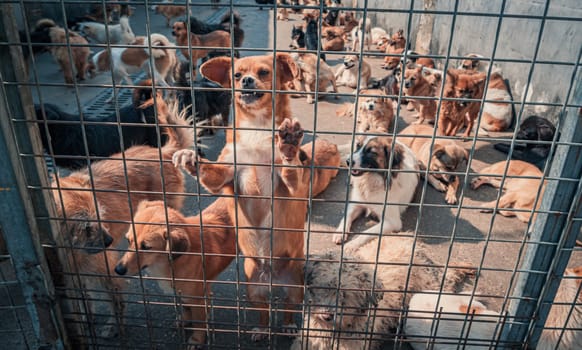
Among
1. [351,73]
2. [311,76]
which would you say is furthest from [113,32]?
[351,73]

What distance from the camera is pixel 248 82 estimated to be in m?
2.78

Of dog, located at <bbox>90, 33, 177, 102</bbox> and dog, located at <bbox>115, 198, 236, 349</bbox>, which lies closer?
dog, located at <bbox>115, 198, 236, 349</bbox>

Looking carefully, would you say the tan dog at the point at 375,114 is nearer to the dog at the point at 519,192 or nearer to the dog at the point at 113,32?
the dog at the point at 519,192

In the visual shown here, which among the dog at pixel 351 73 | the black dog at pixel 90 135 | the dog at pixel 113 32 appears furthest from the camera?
the dog at pixel 113 32

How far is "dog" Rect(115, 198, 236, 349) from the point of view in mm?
2525

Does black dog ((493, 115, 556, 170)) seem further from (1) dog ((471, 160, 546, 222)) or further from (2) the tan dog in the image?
(2) the tan dog

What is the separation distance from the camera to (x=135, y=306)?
3256mm

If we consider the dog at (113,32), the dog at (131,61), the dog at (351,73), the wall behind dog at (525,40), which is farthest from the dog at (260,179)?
the dog at (113,32)

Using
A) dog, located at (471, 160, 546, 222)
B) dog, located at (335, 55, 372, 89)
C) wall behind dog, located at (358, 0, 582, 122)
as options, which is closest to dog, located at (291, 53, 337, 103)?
dog, located at (335, 55, 372, 89)

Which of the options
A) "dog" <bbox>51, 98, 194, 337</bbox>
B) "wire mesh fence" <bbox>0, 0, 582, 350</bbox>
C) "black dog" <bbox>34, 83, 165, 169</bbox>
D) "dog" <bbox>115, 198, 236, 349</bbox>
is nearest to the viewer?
"wire mesh fence" <bbox>0, 0, 582, 350</bbox>

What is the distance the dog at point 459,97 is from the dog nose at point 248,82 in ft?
14.3

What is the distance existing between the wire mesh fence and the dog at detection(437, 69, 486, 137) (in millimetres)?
36

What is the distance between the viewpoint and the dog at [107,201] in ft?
7.95

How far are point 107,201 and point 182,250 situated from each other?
3.86 feet
